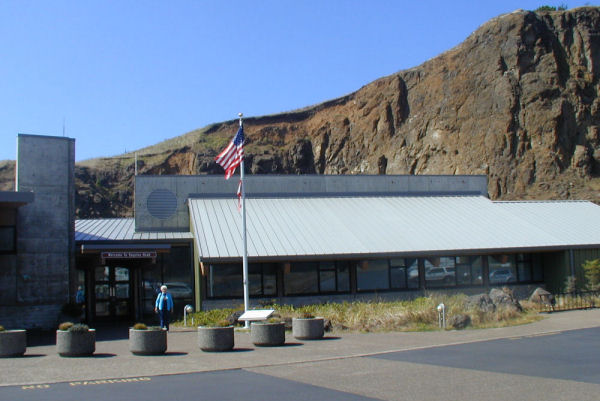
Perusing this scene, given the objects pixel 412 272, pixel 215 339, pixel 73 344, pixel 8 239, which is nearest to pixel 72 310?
pixel 8 239

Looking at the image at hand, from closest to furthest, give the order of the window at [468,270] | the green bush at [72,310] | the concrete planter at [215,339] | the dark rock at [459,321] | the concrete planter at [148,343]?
the concrete planter at [148,343], the concrete planter at [215,339], the dark rock at [459,321], the green bush at [72,310], the window at [468,270]

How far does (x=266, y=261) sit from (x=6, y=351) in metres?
11.8

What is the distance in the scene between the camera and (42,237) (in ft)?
76.7

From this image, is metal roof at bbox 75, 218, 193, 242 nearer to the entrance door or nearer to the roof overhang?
the roof overhang

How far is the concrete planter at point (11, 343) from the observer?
14.8 m

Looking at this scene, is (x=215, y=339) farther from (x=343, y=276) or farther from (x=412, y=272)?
(x=412, y=272)

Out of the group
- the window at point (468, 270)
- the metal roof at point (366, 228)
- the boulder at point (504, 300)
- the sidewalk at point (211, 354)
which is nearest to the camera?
the sidewalk at point (211, 354)

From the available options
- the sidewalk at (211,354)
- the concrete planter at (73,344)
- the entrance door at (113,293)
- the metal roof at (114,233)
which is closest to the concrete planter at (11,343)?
the sidewalk at (211,354)

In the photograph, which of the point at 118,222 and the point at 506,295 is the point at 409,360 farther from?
the point at 118,222

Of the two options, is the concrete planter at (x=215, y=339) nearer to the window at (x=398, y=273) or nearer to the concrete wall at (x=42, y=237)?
the concrete wall at (x=42, y=237)

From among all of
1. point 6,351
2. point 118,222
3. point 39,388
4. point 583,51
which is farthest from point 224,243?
point 583,51

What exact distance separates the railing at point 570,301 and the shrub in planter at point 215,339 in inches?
537

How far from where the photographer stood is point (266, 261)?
25297mm

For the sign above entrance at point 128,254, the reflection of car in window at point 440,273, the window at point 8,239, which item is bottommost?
the reflection of car in window at point 440,273
